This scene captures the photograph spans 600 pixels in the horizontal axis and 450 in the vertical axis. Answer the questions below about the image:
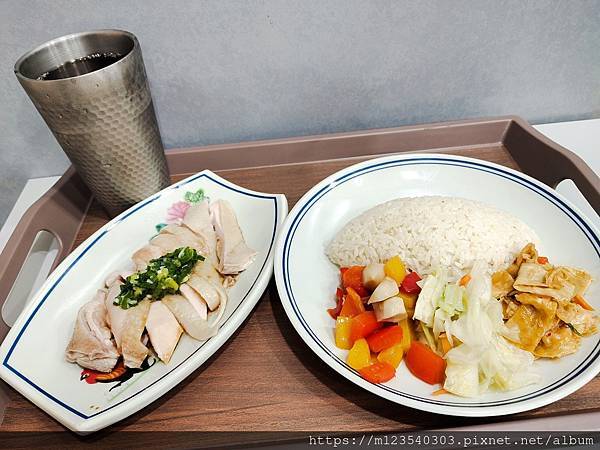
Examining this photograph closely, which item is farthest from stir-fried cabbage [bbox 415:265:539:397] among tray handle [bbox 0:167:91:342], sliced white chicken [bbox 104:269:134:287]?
tray handle [bbox 0:167:91:342]

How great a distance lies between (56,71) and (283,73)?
72cm

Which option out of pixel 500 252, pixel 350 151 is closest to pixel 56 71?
pixel 350 151

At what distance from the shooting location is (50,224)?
56.1 inches

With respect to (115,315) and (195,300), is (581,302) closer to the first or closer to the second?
(195,300)

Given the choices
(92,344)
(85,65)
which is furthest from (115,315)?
(85,65)

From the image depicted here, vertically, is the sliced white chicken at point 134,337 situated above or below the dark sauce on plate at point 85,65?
below

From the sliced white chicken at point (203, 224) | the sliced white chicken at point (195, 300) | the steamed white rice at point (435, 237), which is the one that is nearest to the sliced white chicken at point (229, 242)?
the sliced white chicken at point (203, 224)

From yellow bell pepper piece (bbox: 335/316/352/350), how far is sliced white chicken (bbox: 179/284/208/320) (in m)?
0.34

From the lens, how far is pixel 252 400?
0.98 meters

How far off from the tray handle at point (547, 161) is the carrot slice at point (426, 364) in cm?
73

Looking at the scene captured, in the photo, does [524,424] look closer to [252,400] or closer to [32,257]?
[252,400]

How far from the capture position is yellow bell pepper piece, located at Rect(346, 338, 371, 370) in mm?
972

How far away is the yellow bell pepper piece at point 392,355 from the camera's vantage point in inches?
38.3

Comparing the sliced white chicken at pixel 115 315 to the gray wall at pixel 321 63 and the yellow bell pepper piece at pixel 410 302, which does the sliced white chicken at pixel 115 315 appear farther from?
the gray wall at pixel 321 63
